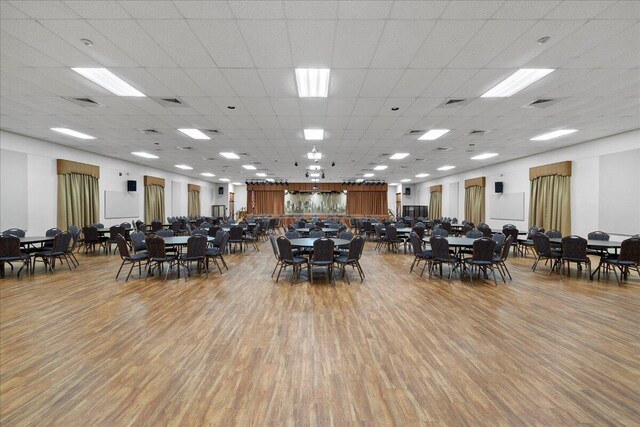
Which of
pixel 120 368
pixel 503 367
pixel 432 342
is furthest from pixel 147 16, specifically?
pixel 503 367

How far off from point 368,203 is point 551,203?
51.2 ft

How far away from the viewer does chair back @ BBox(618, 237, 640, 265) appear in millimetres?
6066

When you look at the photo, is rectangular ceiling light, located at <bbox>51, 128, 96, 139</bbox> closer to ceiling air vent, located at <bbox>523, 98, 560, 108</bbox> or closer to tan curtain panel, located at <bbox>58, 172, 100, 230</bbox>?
tan curtain panel, located at <bbox>58, 172, 100, 230</bbox>

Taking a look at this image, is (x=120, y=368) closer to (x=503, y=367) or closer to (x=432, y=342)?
(x=432, y=342)

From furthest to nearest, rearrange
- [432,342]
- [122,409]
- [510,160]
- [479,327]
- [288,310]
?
[510,160] < [288,310] < [479,327] < [432,342] < [122,409]

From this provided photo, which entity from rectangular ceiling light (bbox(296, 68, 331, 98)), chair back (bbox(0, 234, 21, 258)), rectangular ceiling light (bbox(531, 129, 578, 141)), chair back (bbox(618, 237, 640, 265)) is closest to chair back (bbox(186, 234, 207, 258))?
chair back (bbox(0, 234, 21, 258))

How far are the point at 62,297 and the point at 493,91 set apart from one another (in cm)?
889

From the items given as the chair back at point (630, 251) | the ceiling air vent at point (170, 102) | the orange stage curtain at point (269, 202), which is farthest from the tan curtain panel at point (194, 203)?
the chair back at point (630, 251)

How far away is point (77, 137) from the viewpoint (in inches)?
372

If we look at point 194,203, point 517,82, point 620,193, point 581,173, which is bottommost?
point 194,203

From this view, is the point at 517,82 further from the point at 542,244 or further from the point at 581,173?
the point at 581,173

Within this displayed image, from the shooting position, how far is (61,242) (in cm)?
720

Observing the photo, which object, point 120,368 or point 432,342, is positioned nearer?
point 120,368

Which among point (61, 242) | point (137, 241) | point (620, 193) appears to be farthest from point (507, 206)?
point (61, 242)
